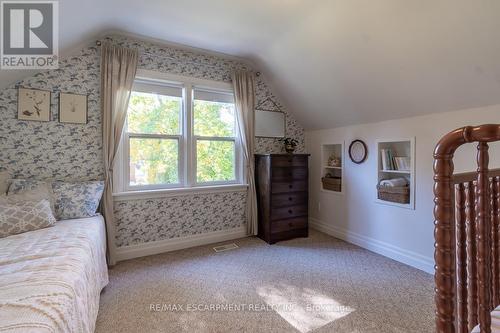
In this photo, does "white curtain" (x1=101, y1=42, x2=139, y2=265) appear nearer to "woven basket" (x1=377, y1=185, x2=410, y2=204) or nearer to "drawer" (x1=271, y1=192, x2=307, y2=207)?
"drawer" (x1=271, y1=192, x2=307, y2=207)

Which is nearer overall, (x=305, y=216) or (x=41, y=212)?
(x=41, y=212)

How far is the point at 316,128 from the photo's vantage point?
12.5 feet

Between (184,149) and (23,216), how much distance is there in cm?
163

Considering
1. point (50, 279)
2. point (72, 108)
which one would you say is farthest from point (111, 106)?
point (50, 279)

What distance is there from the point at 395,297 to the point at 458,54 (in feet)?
6.57

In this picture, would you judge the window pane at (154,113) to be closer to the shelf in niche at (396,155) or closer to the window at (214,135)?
the window at (214,135)

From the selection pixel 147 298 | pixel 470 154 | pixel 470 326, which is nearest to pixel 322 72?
pixel 470 154

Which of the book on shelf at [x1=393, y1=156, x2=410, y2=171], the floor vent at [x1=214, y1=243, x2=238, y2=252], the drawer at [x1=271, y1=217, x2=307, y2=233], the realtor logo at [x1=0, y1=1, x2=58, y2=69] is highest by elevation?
the realtor logo at [x1=0, y1=1, x2=58, y2=69]

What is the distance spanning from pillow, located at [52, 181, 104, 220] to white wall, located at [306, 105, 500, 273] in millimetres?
3000

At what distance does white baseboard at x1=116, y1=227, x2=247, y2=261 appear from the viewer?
2730 mm

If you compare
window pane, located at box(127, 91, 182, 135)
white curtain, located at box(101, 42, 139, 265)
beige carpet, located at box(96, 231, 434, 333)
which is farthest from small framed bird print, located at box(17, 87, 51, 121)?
beige carpet, located at box(96, 231, 434, 333)

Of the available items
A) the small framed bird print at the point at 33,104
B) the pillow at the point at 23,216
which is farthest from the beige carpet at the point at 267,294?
the small framed bird print at the point at 33,104

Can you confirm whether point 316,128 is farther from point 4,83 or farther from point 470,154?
point 4,83

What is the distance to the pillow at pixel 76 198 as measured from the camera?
2219mm
